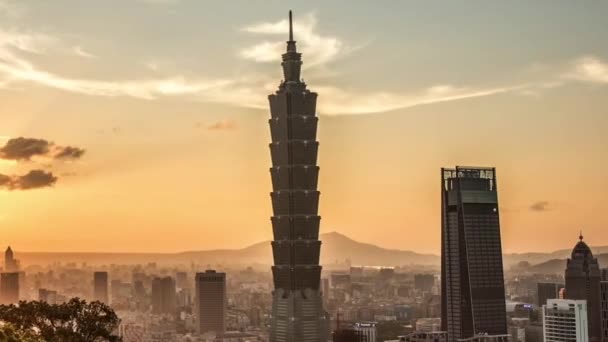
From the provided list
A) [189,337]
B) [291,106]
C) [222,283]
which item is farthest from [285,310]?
[222,283]

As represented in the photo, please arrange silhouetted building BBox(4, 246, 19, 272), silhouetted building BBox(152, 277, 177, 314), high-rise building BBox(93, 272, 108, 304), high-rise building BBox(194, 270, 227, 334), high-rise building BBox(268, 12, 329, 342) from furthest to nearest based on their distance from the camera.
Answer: silhouetted building BBox(152, 277, 177, 314) → high-rise building BBox(93, 272, 108, 304) → high-rise building BBox(194, 270, 227, 334) → silhouetted building BBox(4, 246, 19, 272) → high-rise building BBox(268, 12, 329, 342)

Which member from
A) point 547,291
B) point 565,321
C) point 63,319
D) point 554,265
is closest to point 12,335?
point 63,319

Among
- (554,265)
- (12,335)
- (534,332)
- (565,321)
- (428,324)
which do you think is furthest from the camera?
(554,265)

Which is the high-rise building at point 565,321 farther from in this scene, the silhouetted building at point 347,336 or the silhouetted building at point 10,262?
the silhouetted building at point 10,262

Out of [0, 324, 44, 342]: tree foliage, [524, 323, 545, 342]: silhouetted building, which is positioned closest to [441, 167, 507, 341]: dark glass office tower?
[524, 323, 545, 342]: silhouetted building

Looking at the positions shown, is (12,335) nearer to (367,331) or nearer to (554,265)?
(367,331)

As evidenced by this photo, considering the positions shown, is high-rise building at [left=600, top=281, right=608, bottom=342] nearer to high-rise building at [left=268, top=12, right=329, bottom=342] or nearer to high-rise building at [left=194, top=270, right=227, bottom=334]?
high-rise building at [left=268, top=12, right=329, bottom=342]

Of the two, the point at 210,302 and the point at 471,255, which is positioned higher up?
the point at 471,255
